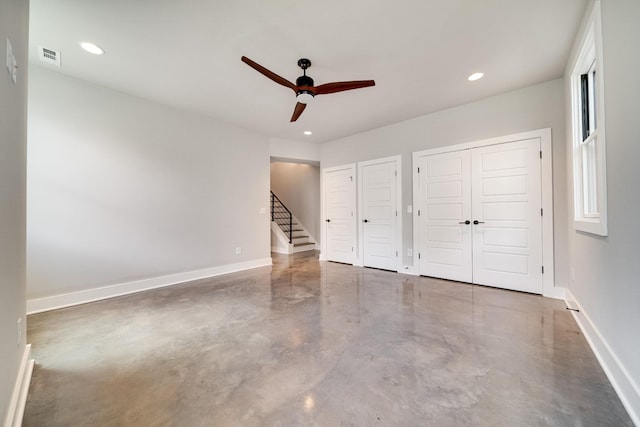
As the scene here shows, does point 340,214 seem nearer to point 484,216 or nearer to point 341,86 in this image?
point 484,216

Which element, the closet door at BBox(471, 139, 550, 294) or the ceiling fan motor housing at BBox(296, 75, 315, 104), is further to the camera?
the closet door at BBox(471, 139, 550, 294)

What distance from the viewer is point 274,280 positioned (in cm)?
419

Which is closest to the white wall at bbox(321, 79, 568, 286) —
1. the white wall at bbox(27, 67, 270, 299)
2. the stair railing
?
the white wall at bbox(27, 67, 270, 299)

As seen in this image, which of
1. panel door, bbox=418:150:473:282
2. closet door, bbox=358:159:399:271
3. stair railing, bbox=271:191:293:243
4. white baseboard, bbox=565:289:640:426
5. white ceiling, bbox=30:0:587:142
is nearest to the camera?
white baseboard, bbox=565:289:640:426

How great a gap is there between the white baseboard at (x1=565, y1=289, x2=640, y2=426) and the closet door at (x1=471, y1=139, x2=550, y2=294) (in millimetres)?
1079

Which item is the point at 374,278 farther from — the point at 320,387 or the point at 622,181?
the point at 622,181

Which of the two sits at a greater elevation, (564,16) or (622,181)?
(564,16)

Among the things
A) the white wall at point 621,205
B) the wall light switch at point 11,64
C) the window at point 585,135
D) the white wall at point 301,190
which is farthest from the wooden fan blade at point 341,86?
the white wall at point 301,190

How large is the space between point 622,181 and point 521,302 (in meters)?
2.12

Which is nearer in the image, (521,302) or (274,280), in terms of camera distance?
(521,302)

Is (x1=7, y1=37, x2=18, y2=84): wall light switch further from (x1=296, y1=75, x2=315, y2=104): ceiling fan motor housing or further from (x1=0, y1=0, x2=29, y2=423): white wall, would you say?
(x1=296, y1=75, x2=315, y2=104): ceiling fan motor housing

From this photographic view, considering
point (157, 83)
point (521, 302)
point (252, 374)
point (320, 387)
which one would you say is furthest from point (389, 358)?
point (157, 83)

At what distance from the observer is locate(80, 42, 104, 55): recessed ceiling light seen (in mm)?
2449

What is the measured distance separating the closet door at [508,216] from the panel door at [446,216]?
0.12 m
